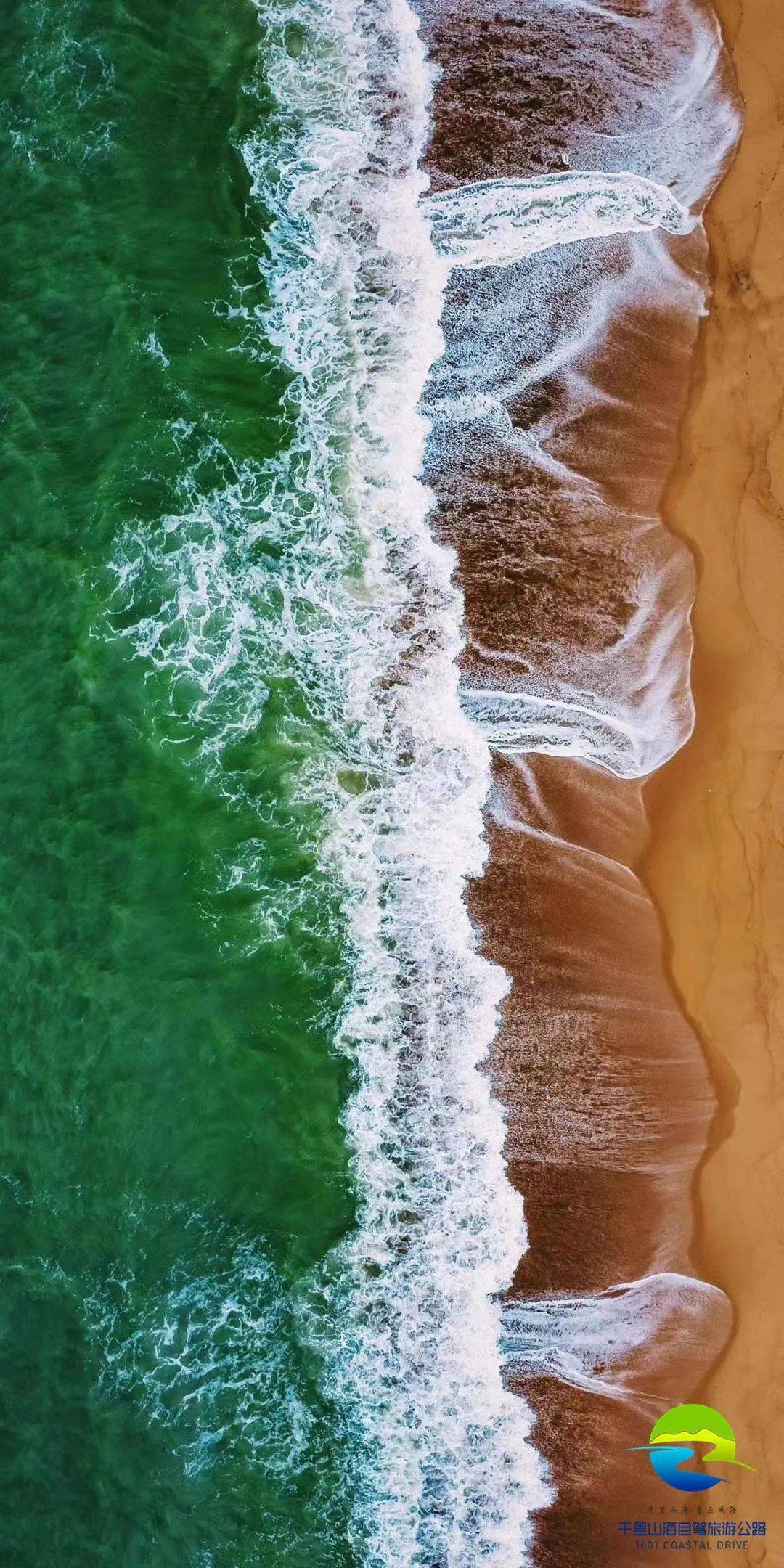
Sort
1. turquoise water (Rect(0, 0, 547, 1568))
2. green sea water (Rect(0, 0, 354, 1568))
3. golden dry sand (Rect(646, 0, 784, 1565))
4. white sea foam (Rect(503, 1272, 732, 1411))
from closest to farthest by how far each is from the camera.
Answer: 1. white sea foam (Rect(503, 1272, 732, 1411))
2. golden dry sand (Rect(646, 0, 784, 1565))
3. turquoise water (Rect(0, 0, 547, 1568))
4. green sea water (Rect(0, 0, 354, 1568))

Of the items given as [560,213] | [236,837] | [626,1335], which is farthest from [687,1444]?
[560,213]

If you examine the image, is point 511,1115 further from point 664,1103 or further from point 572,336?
point 572,336

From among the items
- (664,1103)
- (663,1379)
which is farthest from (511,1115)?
(663,1379)

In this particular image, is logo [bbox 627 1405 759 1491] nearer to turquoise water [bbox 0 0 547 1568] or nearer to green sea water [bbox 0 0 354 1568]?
turquoise water [bbox 0 0 547 1568]

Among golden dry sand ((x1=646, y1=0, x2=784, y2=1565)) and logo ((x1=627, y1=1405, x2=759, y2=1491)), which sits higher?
golden dry sand ((x1=646, y1=0, x2=784, y2=1565))

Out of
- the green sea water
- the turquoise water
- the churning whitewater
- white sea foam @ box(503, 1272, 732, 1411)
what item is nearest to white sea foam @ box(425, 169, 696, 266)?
the churning whitewater

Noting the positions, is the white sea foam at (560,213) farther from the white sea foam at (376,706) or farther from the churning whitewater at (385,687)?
the white sea foam at (376,706)
